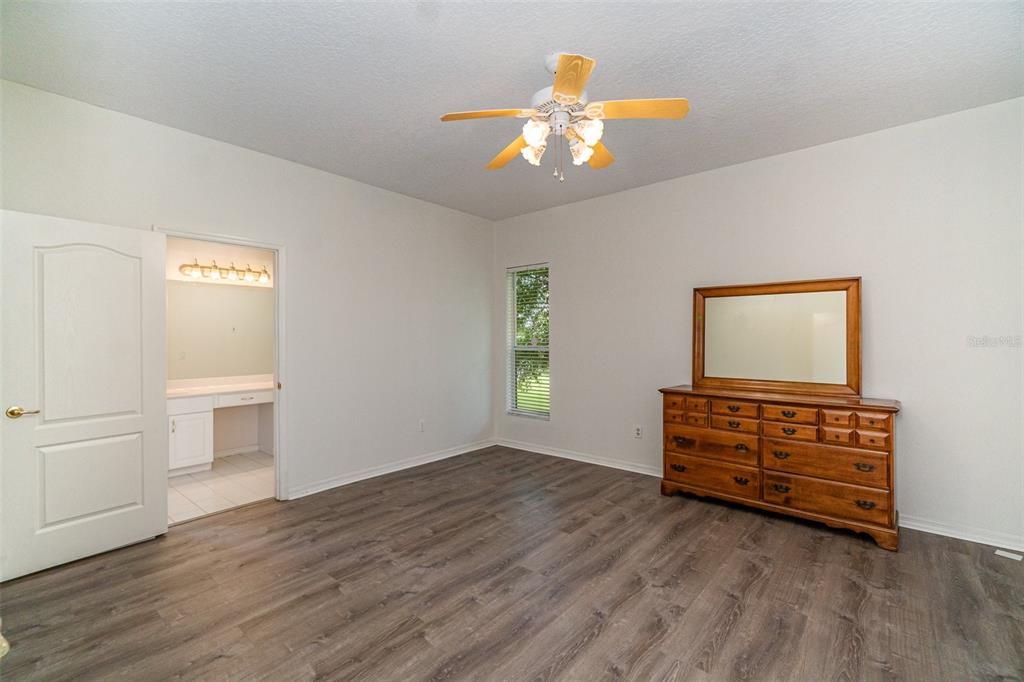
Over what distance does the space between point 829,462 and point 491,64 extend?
11.0 feet

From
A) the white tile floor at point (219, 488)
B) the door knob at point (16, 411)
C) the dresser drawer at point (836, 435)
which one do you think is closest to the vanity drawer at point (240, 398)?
the white tile floor at point (219, 488)

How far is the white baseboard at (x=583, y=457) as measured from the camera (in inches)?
179

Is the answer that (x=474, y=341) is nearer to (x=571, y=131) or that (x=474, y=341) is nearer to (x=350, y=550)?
(x=350, y=550)

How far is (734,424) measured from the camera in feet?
11.7

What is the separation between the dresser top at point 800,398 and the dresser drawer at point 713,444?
30 cm

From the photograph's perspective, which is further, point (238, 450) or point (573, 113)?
point (238, 450)

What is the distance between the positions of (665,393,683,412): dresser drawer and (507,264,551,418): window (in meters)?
1.74

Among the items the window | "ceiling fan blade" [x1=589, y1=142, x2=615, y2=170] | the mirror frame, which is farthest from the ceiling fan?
the window

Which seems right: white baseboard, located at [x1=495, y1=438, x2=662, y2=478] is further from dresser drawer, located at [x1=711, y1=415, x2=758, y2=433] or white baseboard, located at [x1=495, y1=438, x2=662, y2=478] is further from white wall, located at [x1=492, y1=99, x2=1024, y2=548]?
dresser drawer, located at [x1=711, y1=415, x2=758, y2=433]

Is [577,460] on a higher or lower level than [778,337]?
lower

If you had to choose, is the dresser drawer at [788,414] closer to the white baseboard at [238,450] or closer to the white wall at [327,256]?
the white wall at [327,256]

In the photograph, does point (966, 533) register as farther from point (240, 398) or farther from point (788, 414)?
point (240, 398)

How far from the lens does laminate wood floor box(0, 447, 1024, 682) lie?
6.36ft

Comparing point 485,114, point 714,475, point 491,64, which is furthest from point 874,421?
point 491,64
